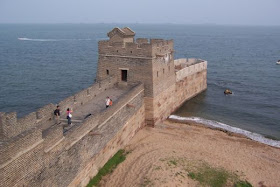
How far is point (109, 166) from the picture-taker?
17062 millimetres

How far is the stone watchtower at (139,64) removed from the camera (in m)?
22.6

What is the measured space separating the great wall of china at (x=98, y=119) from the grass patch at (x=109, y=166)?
29 centimetres

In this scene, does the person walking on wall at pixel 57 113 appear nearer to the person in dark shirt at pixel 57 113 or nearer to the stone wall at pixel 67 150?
the person in dark shirt at pixel 57 113

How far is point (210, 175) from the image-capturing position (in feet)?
55.8

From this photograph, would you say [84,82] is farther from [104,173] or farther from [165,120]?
[104,173]

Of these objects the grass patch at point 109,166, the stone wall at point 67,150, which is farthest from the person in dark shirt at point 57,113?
the grass patch at point 109,166

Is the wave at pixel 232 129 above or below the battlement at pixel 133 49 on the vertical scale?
below

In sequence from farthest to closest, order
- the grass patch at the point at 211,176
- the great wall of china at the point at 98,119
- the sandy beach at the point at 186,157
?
1. the grass patch at the point at 211,176
2. the sandy beach at the point at 186,157
3. the great wall of china at the point at 98,119

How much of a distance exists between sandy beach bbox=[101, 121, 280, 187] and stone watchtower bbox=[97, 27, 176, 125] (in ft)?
7.83

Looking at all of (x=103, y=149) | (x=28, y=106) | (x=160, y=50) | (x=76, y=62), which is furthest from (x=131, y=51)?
(x=76, y=62)

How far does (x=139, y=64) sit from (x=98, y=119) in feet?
27.0

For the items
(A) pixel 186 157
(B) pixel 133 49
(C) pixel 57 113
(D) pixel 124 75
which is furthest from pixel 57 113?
(D) pixel 124 75

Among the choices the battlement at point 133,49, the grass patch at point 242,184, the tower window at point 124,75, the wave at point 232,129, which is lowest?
the wave at point 232,129

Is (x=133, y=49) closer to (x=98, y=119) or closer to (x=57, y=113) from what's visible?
(x=98, y=119)
